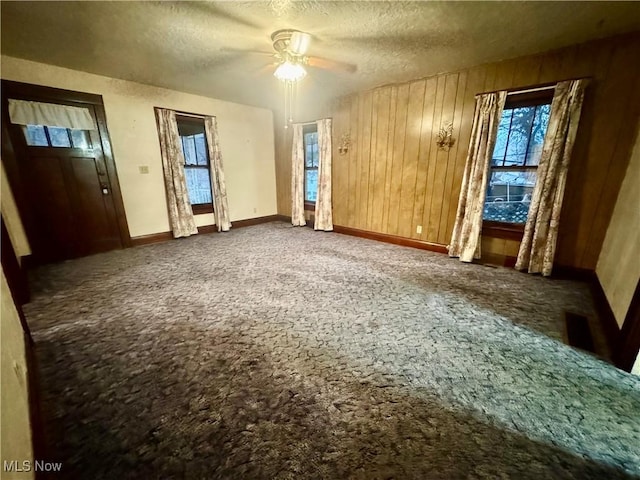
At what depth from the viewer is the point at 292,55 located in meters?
2.67

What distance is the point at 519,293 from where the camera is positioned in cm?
254

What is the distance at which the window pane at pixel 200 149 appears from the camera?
481 cm

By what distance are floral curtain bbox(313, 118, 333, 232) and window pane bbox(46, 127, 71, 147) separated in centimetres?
371

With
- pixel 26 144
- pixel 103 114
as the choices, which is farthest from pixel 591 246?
pixel 26 144

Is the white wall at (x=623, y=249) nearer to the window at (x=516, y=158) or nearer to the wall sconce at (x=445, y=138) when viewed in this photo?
the window at (x=516, y=158)

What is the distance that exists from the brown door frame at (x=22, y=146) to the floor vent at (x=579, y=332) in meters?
5.60

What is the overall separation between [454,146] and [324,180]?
2.26 meters

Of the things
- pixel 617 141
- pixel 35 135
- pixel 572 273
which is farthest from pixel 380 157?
pixel 35 135

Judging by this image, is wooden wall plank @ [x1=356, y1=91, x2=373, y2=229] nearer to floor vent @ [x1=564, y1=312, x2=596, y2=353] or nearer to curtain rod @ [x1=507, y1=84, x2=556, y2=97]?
curtain rod @ [x1=507, y1=84, x2=556, y2=97]

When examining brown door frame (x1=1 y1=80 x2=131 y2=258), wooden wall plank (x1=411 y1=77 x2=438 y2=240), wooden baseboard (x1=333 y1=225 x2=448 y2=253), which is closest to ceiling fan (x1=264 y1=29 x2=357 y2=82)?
wooden wall plank (x1=411 y1=77 x2=438 y2=240)

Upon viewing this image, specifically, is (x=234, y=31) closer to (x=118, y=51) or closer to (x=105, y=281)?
(x=118, y=51)

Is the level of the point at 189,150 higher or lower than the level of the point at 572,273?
higher

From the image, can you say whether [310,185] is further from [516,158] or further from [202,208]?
[516,158]

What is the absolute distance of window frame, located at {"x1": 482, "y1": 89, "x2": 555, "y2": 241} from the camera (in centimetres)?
283
